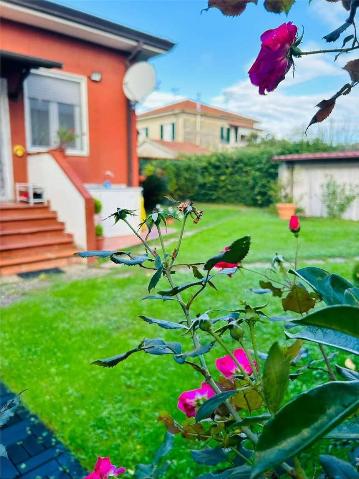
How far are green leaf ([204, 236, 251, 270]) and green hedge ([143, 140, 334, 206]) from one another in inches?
566

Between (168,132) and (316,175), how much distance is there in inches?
754

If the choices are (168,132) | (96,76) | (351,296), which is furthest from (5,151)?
(168,132)

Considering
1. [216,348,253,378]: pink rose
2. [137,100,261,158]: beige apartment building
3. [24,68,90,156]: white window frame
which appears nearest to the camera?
[216,348,253,378]: pink rose

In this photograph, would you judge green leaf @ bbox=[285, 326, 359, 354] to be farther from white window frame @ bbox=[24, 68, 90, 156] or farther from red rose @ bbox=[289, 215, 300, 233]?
white window frame @ bbox=[24, 68, 90, 156]

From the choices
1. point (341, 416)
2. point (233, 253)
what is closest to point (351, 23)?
point (233, 253)

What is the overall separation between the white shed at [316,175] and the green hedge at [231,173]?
91cm

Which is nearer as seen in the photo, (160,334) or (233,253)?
(233,253)

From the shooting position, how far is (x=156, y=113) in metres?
31.3

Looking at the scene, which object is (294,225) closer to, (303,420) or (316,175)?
(303,420)

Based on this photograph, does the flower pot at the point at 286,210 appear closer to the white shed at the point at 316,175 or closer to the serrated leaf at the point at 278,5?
the white shed at the point at 316,175

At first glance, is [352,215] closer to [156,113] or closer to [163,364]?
[163,364]

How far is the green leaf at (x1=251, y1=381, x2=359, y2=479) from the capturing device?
338 millimetres

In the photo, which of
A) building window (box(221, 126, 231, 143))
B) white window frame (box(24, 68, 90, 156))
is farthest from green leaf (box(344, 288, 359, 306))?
building window (box(221, 126, 231, 143))

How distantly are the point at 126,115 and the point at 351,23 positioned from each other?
9.39 meters
